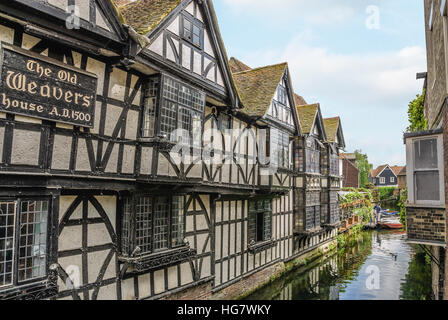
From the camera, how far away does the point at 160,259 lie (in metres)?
8.25

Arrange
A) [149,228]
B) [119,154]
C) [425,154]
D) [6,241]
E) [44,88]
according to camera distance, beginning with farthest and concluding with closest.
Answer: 1. [149,228]
2. [425,154]
3. [119,154]
4. [44,88]
5. [6,241]

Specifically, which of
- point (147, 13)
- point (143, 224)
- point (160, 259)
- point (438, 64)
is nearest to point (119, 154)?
point (143, 224)

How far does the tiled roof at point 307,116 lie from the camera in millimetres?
18375

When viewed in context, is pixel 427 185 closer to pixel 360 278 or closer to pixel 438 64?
pixel 438 64

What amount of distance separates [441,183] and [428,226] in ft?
3.74

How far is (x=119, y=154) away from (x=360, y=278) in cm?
1487

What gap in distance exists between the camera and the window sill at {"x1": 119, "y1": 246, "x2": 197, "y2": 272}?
24.6 ft

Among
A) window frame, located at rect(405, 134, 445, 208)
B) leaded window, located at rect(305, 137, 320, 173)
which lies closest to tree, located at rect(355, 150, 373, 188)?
leaded window, located at rect(305, 137, 320, 173)

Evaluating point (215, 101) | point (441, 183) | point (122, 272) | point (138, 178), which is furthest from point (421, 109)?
point (122, 272)

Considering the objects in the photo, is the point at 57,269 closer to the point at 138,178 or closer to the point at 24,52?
the point at 138,178

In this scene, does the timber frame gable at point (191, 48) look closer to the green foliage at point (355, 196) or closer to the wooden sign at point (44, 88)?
the wooden sign at point (44, 88)

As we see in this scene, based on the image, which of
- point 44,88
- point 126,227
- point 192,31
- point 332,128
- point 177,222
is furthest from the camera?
point 332,128

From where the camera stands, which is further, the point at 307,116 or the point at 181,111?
the point at 307,116

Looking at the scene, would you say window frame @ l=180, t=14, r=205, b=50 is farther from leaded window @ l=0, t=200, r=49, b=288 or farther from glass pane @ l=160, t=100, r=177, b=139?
leaded window @ l=0, t=200, r=49, b=288
